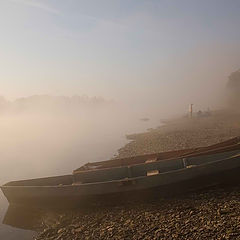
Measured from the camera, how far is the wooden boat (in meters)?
13.1

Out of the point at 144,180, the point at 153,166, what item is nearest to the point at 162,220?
the point at 144,180

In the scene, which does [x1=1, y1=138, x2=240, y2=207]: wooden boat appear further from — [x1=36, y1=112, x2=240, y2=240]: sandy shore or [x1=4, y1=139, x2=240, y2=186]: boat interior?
[x1=36, y1=112, x2=240, y2=240]: sandy shore

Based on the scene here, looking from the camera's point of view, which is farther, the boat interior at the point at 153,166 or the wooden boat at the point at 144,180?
the boat interior at the point at 153,166

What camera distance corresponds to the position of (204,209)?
11422 mm

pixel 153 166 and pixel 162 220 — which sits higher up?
pixel 153 166

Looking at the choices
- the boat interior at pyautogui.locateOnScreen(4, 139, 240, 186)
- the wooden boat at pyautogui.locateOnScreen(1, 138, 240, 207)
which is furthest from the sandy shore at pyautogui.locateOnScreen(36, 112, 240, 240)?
the boat interior at pyautogui.locateOnScreen(4, 139, 240, 186)

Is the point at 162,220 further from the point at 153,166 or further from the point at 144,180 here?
the point at 153,166

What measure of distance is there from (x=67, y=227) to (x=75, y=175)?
4.88 m

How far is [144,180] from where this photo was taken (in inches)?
546

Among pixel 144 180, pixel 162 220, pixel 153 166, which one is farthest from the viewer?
pixel 153 166

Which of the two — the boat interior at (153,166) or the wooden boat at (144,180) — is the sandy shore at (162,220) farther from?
the boat interior at (153,166)

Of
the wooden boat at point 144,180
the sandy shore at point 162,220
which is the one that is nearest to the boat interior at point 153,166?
the wooden boat at point 144,180

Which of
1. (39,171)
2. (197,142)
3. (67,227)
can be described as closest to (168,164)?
(67,227)

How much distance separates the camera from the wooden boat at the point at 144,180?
13102 mm
